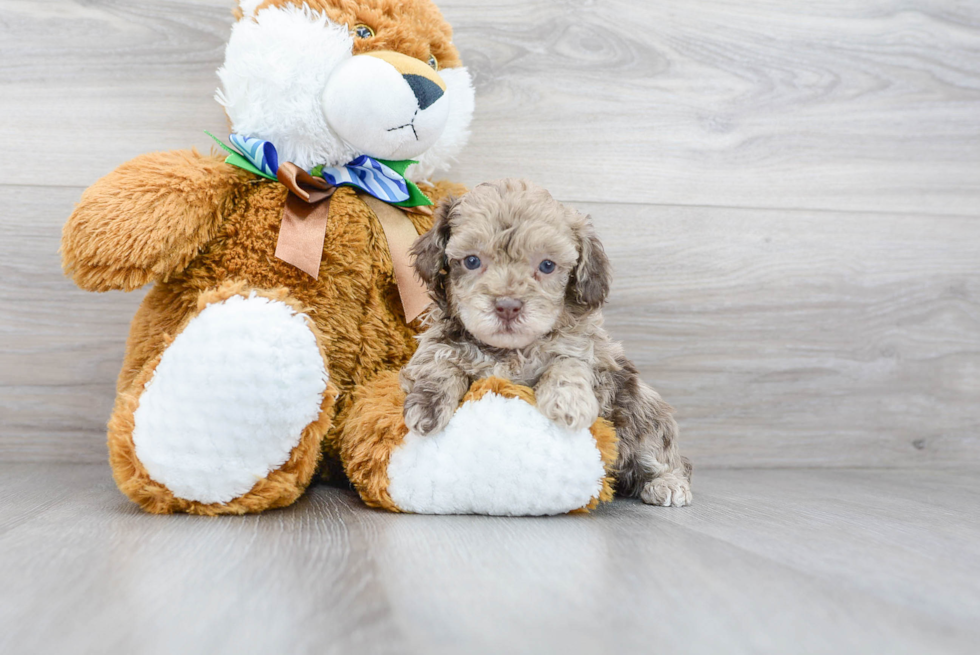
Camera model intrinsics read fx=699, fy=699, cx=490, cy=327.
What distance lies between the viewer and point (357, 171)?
1145mm

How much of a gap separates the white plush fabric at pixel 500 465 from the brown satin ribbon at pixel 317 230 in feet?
0.89

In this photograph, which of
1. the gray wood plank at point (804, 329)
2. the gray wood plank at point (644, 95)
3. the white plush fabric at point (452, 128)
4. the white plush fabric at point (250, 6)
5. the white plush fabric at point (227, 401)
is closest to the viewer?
the white plush fabric at point (227, 401)

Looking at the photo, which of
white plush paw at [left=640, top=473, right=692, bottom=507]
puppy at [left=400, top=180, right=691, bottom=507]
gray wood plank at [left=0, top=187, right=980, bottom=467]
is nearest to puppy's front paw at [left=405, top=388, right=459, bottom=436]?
puppy at [left=400, top=180, right=691, bottom=507]

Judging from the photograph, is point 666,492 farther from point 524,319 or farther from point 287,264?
point 287,264

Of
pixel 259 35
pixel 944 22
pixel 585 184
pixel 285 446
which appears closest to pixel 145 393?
pixel 285 446

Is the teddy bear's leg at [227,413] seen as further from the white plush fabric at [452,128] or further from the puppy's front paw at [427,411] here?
the white plush fabric at [452,128]

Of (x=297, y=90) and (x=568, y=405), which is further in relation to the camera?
A: (x=297, y=90)

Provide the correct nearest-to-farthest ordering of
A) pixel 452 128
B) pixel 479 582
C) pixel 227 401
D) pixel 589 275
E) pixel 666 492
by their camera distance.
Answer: pixel 479 582, pixel 227 401, pixel 589 275, pixel 666 492, pixel 452 128

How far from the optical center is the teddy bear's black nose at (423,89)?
107 centimetres

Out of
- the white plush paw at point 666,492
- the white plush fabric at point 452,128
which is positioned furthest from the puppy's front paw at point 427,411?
the white plush fabric at point 452,128

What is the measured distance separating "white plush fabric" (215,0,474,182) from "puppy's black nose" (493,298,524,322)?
1.19ft

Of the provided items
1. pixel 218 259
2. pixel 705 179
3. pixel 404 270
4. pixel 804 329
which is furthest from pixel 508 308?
pixel 804 329

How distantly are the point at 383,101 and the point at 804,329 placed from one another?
103 centimetres

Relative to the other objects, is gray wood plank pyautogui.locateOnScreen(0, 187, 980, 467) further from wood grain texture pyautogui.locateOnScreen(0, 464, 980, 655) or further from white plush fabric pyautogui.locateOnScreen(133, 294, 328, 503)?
white plush fabric pyautogui.locateOnScreen(133, 294, 328, 503)
